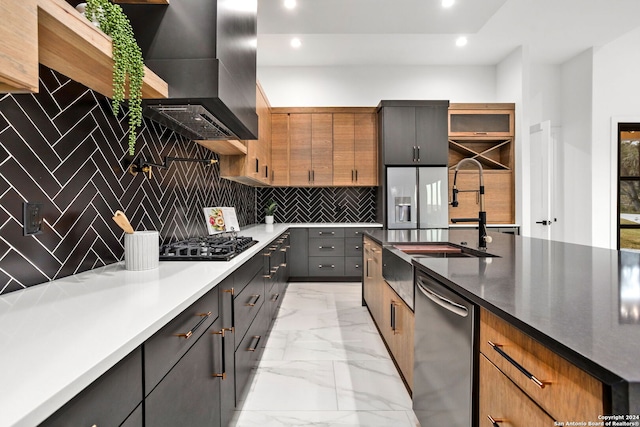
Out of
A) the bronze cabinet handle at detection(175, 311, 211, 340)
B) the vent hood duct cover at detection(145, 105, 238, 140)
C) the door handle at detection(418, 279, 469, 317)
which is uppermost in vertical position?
the vent hood duct cover at detection(145, 105, 238, 140)

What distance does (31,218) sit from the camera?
115cm

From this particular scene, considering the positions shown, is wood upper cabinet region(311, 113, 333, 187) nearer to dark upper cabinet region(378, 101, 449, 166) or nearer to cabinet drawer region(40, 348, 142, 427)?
dark upper cabinet region(378, 101, 449, 166)

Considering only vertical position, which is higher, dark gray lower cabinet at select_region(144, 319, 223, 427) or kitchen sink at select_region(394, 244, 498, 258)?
kitchen sink at select_region(394, 244, 498, 258)

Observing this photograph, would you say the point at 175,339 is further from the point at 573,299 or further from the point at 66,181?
the point at 573,299

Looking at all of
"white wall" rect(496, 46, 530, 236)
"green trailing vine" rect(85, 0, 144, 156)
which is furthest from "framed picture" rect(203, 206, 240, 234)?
"white wall" rect(496, 46, 530, 236)

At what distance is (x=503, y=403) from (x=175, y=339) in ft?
3.05

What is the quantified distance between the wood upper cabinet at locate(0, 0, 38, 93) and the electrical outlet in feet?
1.81

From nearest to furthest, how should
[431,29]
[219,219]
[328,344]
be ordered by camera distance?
1. [328,344]
2. [219,219]
3. [431,29]

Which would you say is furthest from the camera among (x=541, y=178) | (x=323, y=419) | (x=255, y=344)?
(x=541, y=178)

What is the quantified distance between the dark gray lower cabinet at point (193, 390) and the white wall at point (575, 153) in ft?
17.3

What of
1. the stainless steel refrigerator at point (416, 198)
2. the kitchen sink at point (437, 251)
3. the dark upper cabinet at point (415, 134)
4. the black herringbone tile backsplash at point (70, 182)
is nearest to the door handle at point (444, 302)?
the kitchen sink at point (437, 251)

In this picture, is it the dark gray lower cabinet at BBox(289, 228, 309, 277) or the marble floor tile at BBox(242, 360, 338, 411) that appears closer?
the marble floor tile at BBox(242, 360, 338, 411)

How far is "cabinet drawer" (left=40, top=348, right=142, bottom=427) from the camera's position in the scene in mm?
563

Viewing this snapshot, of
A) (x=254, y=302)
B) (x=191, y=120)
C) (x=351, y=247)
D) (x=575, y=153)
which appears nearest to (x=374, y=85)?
(x=351, y=247)
